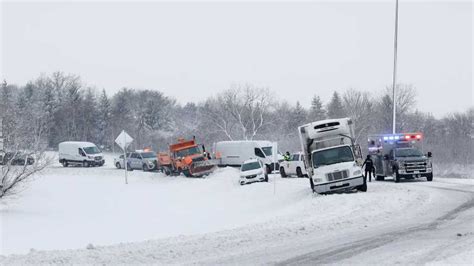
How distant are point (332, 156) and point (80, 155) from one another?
44080 mm

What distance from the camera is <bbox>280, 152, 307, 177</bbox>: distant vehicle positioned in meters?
39.3

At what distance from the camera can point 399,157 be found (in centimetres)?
2944

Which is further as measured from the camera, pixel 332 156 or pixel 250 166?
pixel 250 166

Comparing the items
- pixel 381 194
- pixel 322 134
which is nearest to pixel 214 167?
pixel 322 134

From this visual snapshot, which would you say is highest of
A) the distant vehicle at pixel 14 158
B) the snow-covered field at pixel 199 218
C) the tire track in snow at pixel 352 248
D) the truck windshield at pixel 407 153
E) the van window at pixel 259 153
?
the truck windshield at pixel 407 153

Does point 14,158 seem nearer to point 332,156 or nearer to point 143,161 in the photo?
point 332,156

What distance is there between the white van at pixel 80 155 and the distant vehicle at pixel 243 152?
16.9 m

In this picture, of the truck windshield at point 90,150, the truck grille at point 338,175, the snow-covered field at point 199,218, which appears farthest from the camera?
the truck windshield at point 90,150

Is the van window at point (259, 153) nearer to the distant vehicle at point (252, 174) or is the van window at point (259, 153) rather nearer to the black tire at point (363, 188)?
the distant vehicle at point (252, 174)

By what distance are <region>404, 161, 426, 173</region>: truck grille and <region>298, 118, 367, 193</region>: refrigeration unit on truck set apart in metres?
5.73

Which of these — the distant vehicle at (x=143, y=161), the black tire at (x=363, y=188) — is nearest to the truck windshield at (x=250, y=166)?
the black tire at (x=363, y=188)

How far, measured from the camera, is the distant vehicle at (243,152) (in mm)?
47000

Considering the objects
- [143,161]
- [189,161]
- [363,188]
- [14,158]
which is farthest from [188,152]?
[363,188]

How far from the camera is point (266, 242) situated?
1198 centimetres
